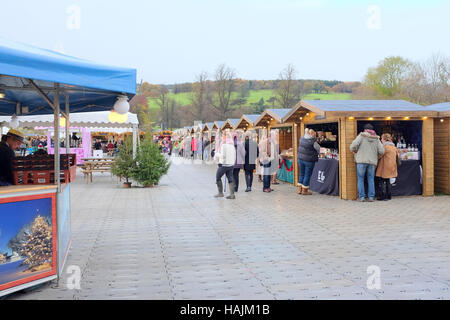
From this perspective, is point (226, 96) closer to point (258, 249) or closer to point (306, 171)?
point (306, 171)

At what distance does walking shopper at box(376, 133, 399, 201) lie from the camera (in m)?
9.71

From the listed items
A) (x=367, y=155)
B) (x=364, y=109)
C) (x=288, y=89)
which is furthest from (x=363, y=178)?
(x=288, y=89)

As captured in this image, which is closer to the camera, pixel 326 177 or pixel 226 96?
pixel 326 177

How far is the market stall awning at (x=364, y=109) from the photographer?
9781 mm

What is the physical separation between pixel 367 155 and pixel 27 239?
750 centimetres

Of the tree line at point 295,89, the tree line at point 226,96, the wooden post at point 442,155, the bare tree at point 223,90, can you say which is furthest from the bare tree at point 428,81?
the wooden post at point 442,155

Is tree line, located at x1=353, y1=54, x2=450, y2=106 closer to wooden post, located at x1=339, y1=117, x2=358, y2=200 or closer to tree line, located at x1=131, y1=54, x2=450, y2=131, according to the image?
tree line, located at x1=131, y1=54, x2=450, y2=131

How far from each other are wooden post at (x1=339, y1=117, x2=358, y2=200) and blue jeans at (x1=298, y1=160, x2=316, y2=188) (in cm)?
89

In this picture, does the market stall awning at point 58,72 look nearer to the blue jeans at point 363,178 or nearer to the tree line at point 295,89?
the blue jeans at point 363,178

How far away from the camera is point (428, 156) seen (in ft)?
34.2

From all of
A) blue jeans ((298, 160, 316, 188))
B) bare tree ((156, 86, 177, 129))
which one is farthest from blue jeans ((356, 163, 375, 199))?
bare tree ((156, 86, 177, 129))

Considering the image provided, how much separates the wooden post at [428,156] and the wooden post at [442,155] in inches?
22.8

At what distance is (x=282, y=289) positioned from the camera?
402 centimetres
